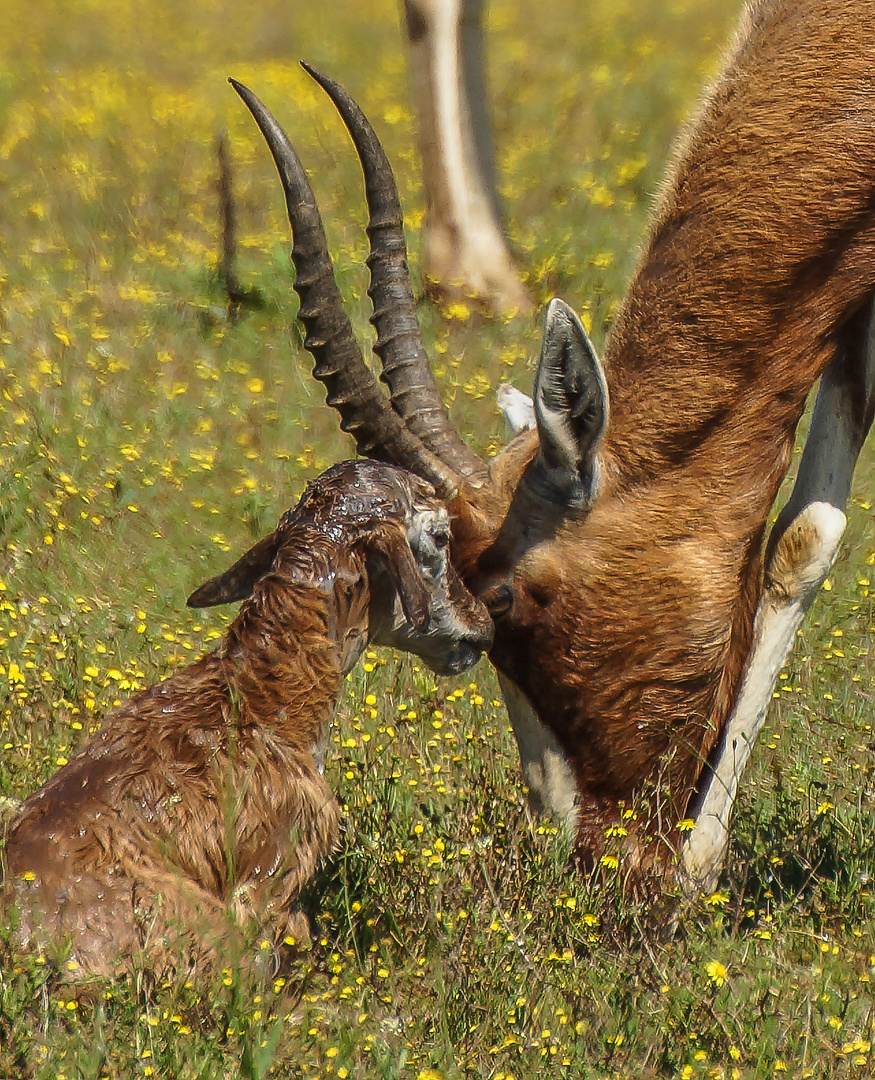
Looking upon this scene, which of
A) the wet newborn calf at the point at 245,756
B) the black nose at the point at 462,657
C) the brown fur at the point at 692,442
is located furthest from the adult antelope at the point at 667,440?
the wet newborn calf at the point at 245,756

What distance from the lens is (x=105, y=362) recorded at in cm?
1021

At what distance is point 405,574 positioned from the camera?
15.4 feet

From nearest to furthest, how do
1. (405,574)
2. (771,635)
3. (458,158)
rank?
1. (405,574)
2. (771,635)
3. (458,158)

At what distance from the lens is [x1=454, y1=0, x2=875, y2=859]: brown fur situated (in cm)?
511

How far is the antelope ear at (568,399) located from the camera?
15.7 ft

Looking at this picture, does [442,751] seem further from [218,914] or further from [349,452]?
[349,452]

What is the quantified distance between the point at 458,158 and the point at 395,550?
7.50 metres

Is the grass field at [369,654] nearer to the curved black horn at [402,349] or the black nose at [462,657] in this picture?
the black nose at [462,657]

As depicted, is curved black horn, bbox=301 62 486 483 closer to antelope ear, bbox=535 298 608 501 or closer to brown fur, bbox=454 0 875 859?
brown fur, bbox=454 0 875 859

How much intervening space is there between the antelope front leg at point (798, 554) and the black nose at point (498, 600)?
36.2 inches

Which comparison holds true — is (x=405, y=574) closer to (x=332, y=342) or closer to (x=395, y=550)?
(x=395, y=550)

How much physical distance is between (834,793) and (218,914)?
248 cm

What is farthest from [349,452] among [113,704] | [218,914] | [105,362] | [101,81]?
[101,81]

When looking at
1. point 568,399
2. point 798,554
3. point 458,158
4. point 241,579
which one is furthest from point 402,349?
point 458,158
